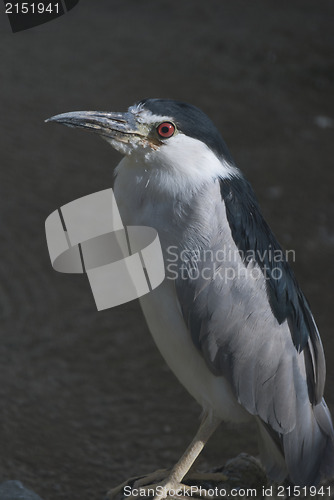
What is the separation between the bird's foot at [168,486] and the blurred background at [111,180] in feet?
2.76

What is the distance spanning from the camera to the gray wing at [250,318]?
9.37 feet

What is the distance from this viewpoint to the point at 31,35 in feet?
27.5

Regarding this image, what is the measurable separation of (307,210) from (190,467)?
11.2ft

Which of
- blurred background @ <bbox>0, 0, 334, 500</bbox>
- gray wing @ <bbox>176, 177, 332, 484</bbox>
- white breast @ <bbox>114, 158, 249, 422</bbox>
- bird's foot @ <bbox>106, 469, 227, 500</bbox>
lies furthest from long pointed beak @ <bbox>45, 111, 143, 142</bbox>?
blurred background @ <bbox>0, 0, 334, 500</bbox>

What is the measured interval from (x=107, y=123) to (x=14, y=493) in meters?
1.78

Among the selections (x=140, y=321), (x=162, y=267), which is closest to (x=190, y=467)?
(x=162, y=267)

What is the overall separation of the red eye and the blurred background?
2.16 meters

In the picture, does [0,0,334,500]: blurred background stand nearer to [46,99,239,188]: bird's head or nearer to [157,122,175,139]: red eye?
[46,99,239,188]: bird's head

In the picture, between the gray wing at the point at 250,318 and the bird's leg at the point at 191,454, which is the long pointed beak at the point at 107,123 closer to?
the gray wing at the point at 250,318

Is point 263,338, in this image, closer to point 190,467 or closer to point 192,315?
point 192,315

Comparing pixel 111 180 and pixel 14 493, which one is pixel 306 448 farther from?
pixel 111 180

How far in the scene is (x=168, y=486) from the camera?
3105mm

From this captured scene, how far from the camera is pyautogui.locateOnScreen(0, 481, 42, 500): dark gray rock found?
3.43 meters

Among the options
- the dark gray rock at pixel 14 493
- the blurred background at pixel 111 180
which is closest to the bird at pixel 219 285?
the dark gray rock at pixel 14 493
